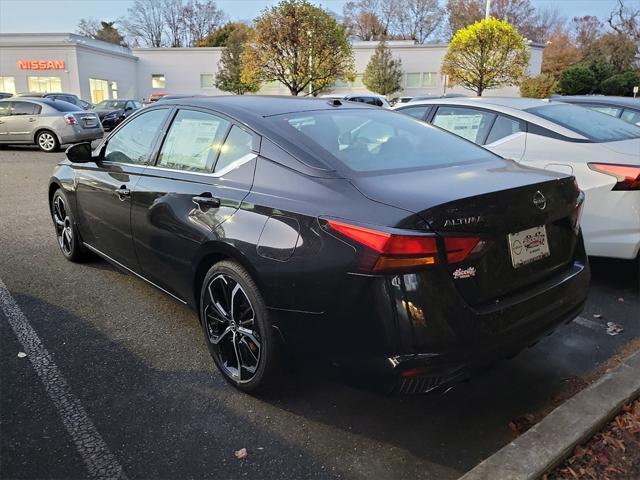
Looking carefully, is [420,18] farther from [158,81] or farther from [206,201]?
[206,201]

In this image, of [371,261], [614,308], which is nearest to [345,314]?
[371,261]

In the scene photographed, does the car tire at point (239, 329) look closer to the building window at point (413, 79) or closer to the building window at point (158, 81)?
the building window at point (413, 79)

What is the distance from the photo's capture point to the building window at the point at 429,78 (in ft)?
147

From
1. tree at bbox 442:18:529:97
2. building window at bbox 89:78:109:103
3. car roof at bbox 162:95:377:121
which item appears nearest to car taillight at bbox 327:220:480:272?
car roof at bbox 162:95:377:121

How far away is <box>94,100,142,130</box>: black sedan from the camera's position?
22.1 meters

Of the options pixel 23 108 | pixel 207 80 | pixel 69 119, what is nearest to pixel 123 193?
pixel 69 119

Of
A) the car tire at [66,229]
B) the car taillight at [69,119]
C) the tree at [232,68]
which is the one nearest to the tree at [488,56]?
the tree at [232,68]

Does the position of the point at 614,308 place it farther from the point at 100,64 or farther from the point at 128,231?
the point at 100,64

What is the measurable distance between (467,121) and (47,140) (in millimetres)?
13270

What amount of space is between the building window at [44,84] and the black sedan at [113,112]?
672 inches

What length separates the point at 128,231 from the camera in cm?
372

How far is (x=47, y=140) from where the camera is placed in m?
14.9

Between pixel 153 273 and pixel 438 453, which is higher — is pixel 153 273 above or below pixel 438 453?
above

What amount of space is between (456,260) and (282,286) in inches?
31.2
